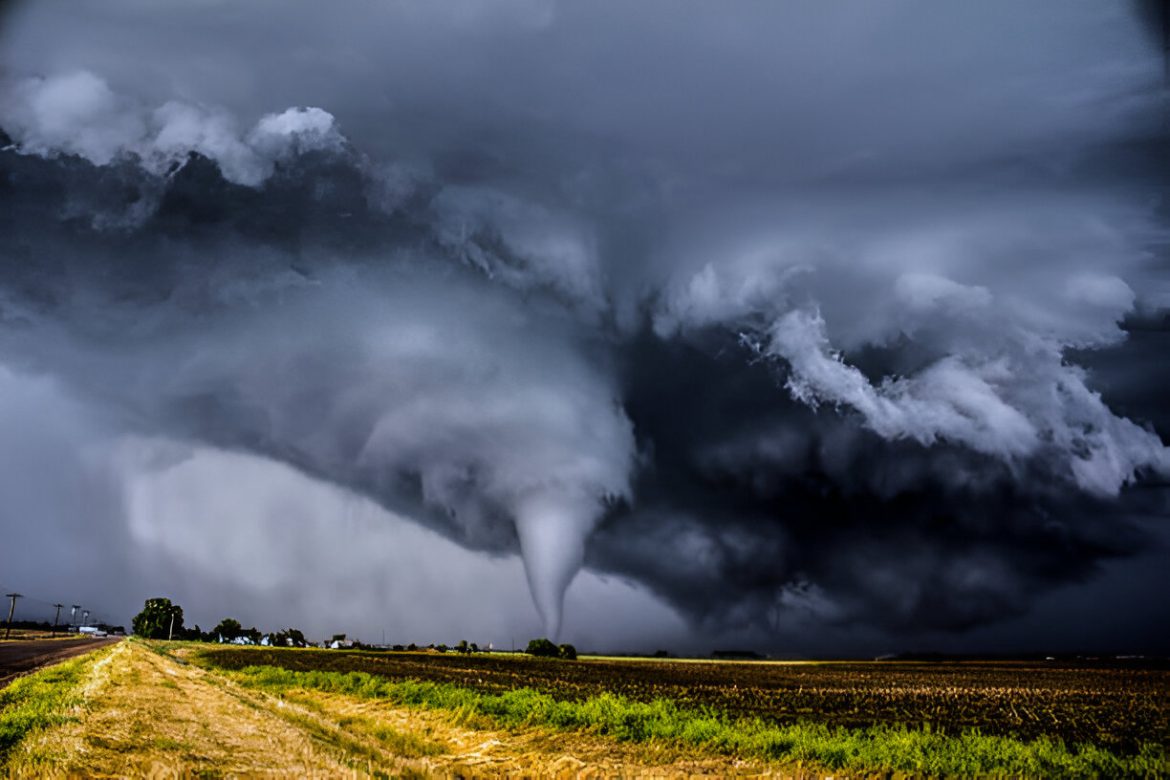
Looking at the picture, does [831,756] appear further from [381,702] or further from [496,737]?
[381,702]

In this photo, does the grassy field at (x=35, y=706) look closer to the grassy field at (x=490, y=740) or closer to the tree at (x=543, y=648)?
the grassy field at (x=490, y=740)

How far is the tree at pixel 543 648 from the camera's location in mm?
184500

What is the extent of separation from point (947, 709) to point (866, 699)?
8.64 meters

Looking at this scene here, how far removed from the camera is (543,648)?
608ft

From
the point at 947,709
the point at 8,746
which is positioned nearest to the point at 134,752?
the point at 8,746

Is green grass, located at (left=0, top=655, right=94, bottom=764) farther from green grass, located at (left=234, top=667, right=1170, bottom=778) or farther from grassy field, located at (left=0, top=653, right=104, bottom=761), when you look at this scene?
green grass, located at (left=234, top=667, right=1170, bottom=778)

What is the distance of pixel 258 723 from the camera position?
22312 millimetres

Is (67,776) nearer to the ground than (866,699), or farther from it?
farther from it

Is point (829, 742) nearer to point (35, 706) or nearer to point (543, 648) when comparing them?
point (35, 706)

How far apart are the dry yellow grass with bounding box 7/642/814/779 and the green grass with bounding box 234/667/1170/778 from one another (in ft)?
5.64

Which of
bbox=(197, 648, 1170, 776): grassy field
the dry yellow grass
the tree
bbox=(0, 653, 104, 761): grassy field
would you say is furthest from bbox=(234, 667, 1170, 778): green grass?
the tree

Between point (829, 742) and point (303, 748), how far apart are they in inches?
585

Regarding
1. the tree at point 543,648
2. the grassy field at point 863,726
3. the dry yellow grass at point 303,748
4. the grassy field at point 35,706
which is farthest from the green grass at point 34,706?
the tree at point 543,648

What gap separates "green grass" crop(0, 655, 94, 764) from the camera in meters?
17.4
